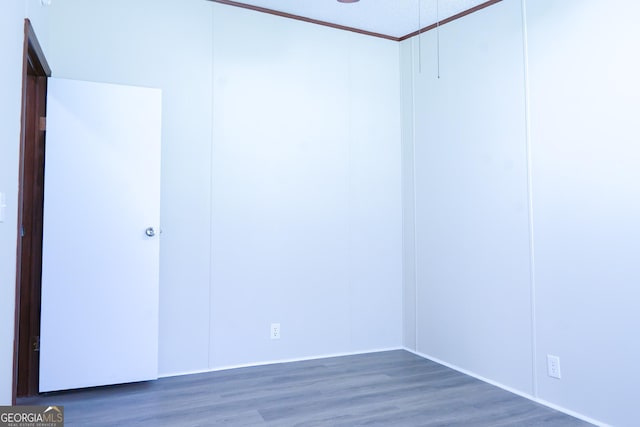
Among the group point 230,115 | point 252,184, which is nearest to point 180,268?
point 252,184

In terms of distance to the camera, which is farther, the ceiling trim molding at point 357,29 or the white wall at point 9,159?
the ceiling trim molding at point 357,29

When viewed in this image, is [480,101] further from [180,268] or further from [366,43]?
[180,268]

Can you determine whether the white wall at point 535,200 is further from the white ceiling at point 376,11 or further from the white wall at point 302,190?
the white wall at point 302,190

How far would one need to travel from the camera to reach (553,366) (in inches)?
108

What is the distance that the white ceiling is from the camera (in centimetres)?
342

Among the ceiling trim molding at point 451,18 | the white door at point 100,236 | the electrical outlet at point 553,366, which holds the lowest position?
the electrical outlet at point 553,366

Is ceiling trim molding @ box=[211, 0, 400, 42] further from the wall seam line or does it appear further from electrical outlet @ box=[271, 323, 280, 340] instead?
electrical outlet @ box=[271, 323, 280, 340]

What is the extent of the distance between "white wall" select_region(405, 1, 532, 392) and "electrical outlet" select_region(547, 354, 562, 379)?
0.14m

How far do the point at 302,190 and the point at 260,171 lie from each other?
0.39 metres

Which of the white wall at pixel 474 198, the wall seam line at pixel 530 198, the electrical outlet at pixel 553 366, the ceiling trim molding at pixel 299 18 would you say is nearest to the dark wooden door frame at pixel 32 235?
the ceiling trim molding at pixel 299 18

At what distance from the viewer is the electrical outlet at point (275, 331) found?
11.6 ft

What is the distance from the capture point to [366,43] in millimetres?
4012

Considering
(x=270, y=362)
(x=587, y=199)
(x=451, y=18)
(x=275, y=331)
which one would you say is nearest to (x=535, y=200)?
(x=587, y=199)

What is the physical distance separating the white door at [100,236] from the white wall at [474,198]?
216 centimetres
